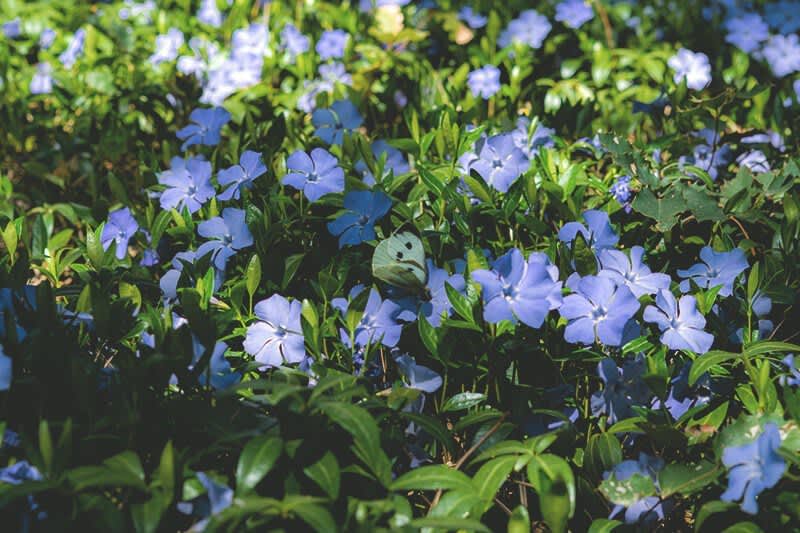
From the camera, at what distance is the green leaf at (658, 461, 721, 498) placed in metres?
1.58

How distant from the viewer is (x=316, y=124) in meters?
2.60

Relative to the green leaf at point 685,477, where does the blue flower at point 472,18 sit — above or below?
above

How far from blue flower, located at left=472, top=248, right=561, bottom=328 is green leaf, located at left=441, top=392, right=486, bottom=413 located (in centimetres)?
18

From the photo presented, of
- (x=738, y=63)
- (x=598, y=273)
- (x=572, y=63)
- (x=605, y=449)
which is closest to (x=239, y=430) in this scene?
(x=605, y=449)

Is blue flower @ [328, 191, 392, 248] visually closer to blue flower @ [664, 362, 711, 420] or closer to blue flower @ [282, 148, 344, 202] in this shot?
blue flower @ [282, 148, 344, 202]

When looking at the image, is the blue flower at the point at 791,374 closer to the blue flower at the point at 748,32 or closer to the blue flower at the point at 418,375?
the blue flower at the point at 418,375

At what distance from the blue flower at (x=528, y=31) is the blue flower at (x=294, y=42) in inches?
30.0

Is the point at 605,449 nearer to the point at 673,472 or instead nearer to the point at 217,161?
the point at 673,472

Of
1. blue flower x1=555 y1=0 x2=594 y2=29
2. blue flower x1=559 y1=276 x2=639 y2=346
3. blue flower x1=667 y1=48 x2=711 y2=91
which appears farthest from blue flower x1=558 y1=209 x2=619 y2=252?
blue flower x1=555 y1=0 x2=594 y2=29

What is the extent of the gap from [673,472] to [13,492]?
114cm

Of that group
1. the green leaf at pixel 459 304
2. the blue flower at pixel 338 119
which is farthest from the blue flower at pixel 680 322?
the blue flower at pixel 338 119

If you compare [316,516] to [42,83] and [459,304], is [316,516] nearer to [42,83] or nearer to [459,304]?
[459,304]

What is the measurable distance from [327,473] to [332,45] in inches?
86.9

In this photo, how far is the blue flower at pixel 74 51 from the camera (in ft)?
11.3
